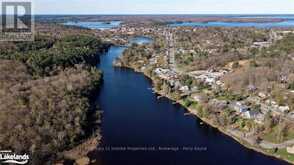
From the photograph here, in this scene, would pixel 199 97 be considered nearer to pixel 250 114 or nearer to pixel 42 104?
pixel 250 114

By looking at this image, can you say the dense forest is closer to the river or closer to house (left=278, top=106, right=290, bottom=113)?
the river

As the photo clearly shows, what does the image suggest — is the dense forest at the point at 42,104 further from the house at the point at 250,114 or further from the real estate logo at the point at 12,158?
the house at the point at 250,114

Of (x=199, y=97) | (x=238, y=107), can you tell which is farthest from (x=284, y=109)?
(x=199, y=97)

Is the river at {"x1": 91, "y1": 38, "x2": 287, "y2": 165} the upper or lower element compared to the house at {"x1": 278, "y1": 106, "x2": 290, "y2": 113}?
lower

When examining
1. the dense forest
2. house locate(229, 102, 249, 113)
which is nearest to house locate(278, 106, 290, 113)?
house locate(229, 102, 249, 113)

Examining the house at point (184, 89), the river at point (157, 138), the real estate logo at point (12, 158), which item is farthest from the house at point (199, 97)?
the real estate logo at point (12, 158)

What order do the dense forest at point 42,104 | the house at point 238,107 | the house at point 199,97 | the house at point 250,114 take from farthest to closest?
the house at point 199,97 → the house at point 238,107 → the house at point 250,114 → the dense forest at point 42,104
